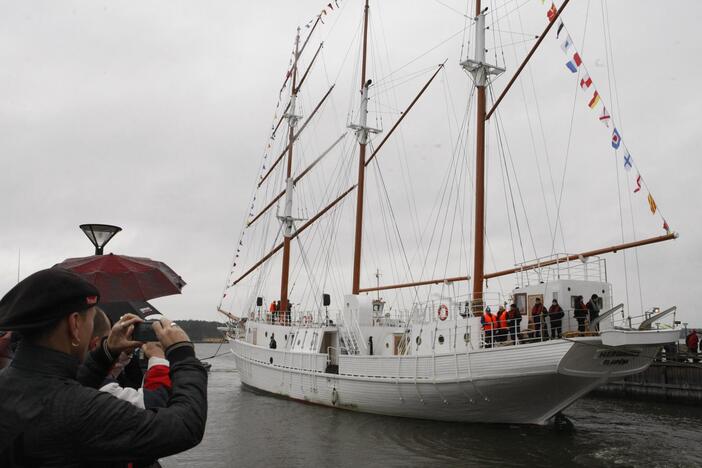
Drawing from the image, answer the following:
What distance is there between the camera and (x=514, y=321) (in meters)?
20.8

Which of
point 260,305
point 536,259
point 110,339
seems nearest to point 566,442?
point 536,259

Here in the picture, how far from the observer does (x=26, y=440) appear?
226 cm

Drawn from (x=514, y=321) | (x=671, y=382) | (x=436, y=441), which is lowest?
(x=436, y=441)

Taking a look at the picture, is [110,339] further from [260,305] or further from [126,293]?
[260,305]

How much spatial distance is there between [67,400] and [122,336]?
2.41ft

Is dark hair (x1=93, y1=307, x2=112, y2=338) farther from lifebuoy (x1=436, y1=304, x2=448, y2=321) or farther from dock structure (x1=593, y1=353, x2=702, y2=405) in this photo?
dock structure (x1=593, y1=353, x2=702, y2=405)

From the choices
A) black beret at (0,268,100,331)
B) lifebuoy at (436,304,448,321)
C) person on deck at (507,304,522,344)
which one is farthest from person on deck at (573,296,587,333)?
black beret at (0,268,100,331)

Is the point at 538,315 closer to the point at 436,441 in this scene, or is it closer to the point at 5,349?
the point at 436,441

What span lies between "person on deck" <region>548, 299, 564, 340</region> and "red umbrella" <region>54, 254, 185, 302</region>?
1587 centimetres

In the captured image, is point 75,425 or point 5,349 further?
point 5,349

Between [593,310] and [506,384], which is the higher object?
[593,310]

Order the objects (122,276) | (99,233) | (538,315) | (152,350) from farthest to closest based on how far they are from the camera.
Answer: (538,315)
(99,233)
(122,276)
(152,350)

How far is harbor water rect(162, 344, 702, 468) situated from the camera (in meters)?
17.8

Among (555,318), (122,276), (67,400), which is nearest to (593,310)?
(555,318)
